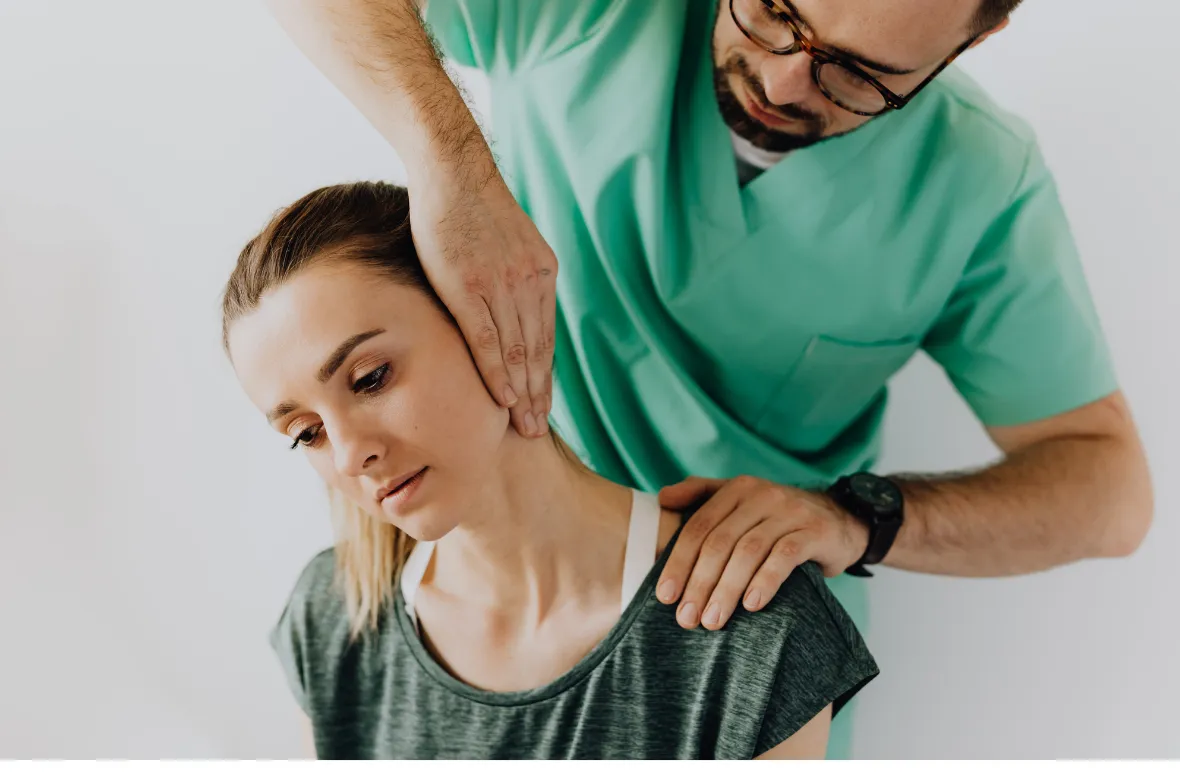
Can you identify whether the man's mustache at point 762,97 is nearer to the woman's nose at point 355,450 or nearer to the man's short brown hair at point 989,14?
the man's short brown hair at point 989,14

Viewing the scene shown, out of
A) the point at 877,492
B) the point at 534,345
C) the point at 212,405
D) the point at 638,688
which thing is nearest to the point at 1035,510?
the point at 877,492

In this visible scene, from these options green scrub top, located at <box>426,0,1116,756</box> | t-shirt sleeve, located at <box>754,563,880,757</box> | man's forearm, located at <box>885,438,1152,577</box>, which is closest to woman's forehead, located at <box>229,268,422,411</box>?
green scrub top, located at <box>426,0,1116,756</box>

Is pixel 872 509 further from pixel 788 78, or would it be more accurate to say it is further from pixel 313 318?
pixel 313 318

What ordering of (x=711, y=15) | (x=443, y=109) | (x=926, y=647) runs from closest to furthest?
(x=443, y=109) < (x=711, y=15) < (x=926, y=647)

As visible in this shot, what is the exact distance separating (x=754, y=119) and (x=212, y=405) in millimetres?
524

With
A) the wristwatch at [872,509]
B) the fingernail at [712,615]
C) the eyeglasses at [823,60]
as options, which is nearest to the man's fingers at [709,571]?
the fingernail at [712,615]

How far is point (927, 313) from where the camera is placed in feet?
2.71

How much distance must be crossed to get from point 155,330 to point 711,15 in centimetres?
54

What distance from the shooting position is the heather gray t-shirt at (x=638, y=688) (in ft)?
2.25

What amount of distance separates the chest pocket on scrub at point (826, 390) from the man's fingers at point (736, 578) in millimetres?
199

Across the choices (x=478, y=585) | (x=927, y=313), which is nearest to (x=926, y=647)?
(x=927, y=313)

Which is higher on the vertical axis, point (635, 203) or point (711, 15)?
point (711, 15)

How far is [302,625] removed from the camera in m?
0.83

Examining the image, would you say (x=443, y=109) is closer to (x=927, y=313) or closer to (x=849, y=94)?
(x=849, y=94)
